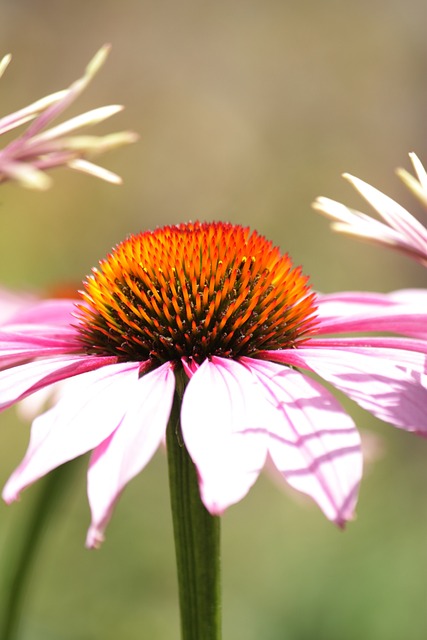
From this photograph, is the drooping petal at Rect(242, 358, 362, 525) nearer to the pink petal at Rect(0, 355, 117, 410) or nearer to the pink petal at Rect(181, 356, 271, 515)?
the pink petal at Rect(181, 356, 271, 515)

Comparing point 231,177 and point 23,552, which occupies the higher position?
point 231,177

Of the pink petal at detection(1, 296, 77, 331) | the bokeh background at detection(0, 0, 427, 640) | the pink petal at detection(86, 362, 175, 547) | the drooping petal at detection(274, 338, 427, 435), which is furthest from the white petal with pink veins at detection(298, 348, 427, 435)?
the bokeh background at detection(0, 0, 427, 640)

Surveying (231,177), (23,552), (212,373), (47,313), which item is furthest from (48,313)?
(231,177)

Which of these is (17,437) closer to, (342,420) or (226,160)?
(226,160)

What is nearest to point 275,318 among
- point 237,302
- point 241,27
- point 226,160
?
point 237,302

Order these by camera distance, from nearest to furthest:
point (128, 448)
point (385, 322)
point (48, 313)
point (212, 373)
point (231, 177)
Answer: point (128, 448), point (212, 373), point (385, 322), point (48, 313), point (231, 177)

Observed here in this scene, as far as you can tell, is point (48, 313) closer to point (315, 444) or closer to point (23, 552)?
point (23, 552)
